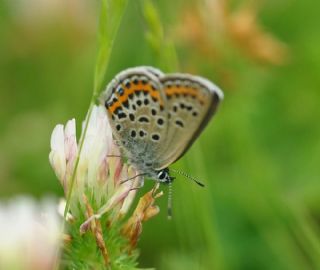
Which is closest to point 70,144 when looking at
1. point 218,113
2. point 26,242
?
point 26,242

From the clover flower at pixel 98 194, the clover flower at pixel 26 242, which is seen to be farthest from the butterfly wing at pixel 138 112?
the clover flower at pixel 26 242

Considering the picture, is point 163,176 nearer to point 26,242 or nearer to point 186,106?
point 186,106

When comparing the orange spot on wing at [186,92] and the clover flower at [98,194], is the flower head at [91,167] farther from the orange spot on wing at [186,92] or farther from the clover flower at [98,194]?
the orange spot on wing at [186,92]

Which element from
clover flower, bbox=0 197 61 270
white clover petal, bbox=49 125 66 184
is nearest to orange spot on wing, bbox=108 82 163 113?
white clover petal, bbox=49 125 66 184

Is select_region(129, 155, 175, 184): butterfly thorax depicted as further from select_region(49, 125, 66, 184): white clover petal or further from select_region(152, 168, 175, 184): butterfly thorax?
select_region(49, 125, 66, 184): white clover petal

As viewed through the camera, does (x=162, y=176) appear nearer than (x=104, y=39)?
No

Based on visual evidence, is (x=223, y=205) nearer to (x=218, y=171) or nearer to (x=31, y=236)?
(x=218, y=171)

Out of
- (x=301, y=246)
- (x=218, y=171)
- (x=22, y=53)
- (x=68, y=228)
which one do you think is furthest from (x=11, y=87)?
(x=68, y=228)
